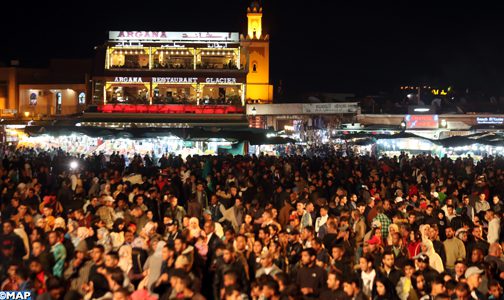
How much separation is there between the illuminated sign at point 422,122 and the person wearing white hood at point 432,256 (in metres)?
28.7

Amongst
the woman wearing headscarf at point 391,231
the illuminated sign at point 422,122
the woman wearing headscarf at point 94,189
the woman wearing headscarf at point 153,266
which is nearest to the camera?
the woman wearing headscarf at point 153,266

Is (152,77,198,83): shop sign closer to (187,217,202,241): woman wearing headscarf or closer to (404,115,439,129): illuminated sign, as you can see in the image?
(404,115,439,129): illuminated sign

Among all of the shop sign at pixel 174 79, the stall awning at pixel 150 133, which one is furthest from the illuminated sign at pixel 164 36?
the stall awning at pixel 150 133

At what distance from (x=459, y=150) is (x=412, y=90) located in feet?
278

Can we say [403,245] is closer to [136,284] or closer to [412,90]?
[136,284]

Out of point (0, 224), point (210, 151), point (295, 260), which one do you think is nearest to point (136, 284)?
point (295, 260)

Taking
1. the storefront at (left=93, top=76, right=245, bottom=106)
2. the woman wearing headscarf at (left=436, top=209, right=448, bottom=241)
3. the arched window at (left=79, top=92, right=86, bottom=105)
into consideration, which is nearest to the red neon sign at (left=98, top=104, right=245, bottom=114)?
the storefront at (left=93, top=76, right=245, bottom=106)

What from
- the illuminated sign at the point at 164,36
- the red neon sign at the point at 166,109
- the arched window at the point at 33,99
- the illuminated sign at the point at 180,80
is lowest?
the red neon sign at the point at 166,109

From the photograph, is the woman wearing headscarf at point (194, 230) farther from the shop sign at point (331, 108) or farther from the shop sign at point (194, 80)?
the shop sign at point (331, 108)

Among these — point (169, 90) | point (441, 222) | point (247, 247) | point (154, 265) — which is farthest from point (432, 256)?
point (169, 90)

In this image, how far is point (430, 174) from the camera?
20.0m

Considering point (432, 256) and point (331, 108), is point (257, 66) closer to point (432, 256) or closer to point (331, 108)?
point (331, 108)

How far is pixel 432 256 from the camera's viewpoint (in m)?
8.50

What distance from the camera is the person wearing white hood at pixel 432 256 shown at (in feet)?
27.4
